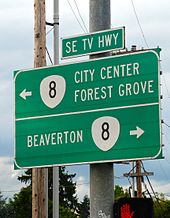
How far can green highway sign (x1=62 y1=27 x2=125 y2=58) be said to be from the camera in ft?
27.9

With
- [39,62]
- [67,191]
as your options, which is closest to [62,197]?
[67,191]

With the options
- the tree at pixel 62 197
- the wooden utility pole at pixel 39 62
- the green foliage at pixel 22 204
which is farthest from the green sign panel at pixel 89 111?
the green foliage at pixel 22 204

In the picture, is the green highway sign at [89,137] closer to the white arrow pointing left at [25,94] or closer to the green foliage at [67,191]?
the white arrow pointing left at [25,94]

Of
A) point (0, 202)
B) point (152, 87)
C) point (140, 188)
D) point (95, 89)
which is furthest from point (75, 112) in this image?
point (0, 202)

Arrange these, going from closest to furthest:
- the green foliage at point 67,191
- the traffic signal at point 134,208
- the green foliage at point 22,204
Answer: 1. the traffic signal at point 134,208
2. the green foliage at point 22,204
3. the green foliage at point 67,191

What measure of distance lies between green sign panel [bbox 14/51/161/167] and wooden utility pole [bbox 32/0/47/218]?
462 centimetres

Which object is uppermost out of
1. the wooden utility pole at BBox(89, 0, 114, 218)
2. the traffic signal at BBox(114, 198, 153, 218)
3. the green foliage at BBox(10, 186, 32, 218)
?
the green foliage at BBox(10, 186, 32, 218)

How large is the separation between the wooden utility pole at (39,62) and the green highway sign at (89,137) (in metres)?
4.69

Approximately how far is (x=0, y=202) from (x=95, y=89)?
63367mm

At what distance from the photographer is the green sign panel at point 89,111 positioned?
8.27m

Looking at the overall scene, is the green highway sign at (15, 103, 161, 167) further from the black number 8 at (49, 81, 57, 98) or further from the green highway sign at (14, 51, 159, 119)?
the black number 8 at (49, 81, 57, 98)

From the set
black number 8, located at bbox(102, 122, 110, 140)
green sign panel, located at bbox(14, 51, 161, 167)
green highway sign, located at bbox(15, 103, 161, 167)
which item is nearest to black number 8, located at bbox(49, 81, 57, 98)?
green sign panel, located at bbox(14, 51, 161, 167)

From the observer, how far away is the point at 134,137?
27.1 feet

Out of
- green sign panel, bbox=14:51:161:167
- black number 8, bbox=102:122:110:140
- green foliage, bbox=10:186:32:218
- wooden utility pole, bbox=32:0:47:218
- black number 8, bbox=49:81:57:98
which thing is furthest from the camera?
green foliage, bbox=10:186:32:218
